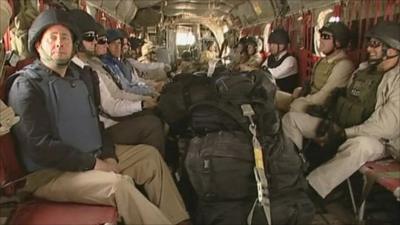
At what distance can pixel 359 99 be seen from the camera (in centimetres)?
384

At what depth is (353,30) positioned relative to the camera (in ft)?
16.3

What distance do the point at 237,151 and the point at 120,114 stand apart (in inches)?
50.0

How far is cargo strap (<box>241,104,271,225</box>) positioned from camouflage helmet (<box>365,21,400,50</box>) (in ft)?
4.61

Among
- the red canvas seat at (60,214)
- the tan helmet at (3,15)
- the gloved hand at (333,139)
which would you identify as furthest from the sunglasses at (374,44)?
the tan helmet at (3,15)

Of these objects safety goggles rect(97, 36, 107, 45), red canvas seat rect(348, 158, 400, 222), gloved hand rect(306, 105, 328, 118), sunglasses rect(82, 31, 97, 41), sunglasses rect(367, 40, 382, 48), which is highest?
sunglasses rect(82, 31, 97, 41)

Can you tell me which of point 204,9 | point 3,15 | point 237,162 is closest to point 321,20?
point 237,162

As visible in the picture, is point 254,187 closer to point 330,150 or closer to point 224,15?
point 330,150

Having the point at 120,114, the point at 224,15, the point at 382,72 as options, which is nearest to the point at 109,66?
→ the point at 120,114

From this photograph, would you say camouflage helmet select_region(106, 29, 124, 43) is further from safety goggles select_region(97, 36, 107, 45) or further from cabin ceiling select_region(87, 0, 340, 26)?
cabin ceiling select_region(87, 0, 340, 26)

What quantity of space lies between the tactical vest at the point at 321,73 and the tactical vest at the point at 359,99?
0.57m

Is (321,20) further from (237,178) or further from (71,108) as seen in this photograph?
(71,108)

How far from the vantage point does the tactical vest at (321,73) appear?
15.3ft

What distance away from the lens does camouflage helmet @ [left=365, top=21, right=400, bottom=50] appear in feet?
11.6

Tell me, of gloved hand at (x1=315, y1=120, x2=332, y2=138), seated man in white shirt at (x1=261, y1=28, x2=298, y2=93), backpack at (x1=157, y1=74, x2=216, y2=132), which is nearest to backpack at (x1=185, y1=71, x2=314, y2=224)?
backpack at (x1=157, y1=74, x2=216, y2=132)
